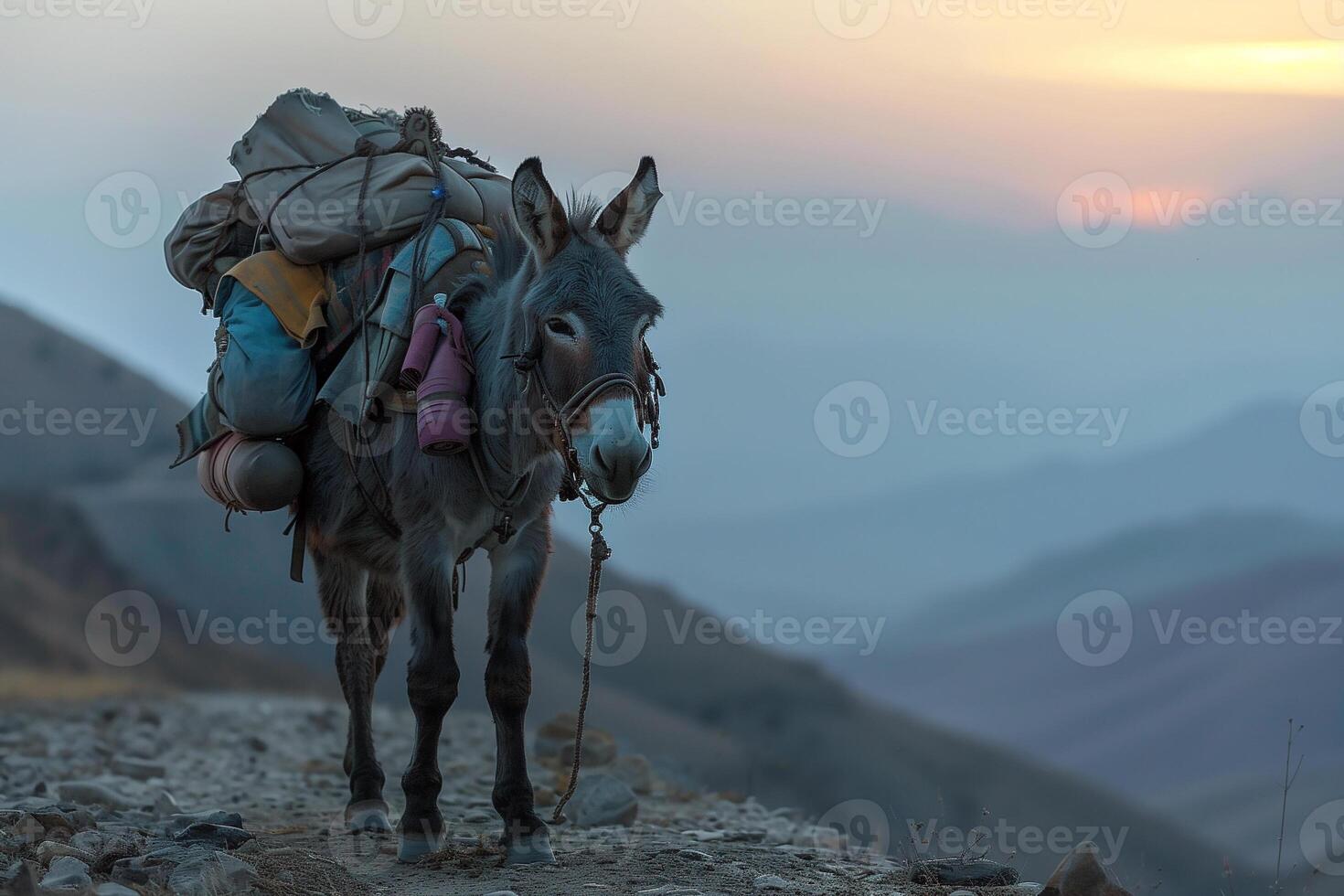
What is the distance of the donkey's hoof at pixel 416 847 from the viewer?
24.3 ft

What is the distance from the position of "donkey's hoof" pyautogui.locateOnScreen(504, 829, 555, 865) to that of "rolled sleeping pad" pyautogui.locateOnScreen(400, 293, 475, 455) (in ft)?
6.11

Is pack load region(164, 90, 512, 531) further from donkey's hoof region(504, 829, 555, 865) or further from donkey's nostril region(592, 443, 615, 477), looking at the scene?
donkey's hoof region(504, 829, 555, 865)

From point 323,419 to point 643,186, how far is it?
2506 millimetres

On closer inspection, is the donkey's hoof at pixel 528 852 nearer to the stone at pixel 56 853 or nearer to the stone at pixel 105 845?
the stone at pixel 105 845

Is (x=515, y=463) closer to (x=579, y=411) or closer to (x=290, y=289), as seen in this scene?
(x=579, y=411)

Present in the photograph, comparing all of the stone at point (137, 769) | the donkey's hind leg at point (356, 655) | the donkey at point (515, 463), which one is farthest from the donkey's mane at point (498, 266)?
the stone at point (137, 769)

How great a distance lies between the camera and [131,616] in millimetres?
19516

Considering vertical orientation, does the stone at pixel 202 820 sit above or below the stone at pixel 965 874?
below

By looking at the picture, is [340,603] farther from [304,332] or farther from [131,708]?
[131,708]

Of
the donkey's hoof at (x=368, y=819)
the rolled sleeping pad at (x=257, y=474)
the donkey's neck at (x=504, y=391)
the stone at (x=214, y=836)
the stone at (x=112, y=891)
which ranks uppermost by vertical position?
the donkey's neck at (x=504, y=391)

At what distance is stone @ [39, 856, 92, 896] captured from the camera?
5.52 metres

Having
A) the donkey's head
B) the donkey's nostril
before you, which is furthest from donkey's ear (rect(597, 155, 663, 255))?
the donkey's nostril

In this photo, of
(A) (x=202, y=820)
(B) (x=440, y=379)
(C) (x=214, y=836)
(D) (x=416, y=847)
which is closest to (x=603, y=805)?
(D) (x=416, y=847)

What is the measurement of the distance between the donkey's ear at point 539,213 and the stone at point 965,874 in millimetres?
3274
